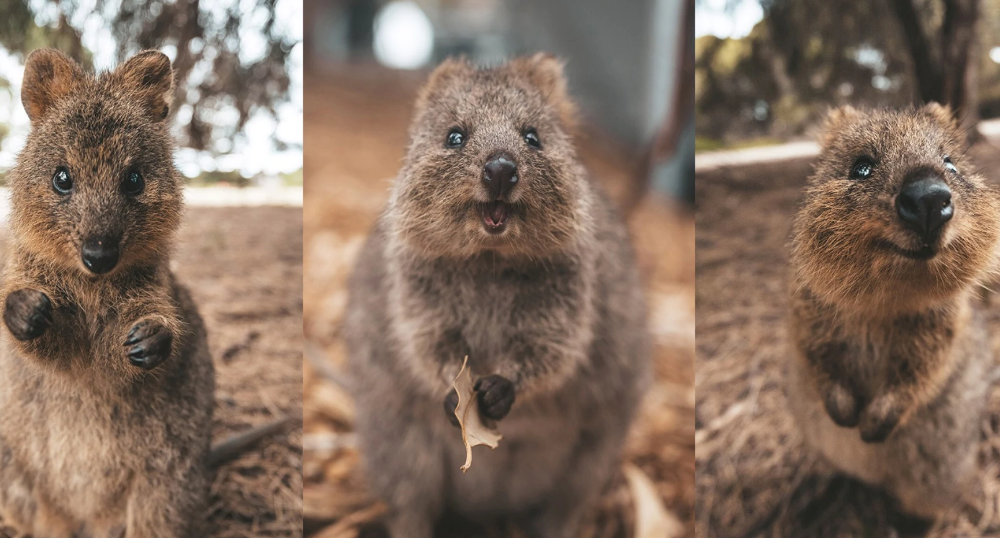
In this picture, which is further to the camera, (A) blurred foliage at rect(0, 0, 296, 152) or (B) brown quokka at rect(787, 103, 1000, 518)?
(A) blurred foliage at rect(0, 0, 296, 152)

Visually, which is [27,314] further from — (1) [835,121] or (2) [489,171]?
(1) [835,121]

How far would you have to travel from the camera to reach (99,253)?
1785 millimetres

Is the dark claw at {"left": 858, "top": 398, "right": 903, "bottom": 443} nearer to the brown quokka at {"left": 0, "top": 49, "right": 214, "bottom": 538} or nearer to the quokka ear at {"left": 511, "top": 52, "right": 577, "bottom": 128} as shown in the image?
the quokka ear at {"left": 511, "top": 52, "right": 577, "bottom": 128}

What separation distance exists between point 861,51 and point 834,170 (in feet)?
2.13

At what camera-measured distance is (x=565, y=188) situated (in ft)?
7.64

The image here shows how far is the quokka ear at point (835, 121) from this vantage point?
228 cm

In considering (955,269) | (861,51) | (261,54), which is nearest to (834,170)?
(955,269)

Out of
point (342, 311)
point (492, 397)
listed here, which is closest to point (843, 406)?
point (492, 397)

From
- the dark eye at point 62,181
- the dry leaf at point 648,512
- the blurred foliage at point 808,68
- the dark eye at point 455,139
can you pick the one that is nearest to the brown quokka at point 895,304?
the blurred foliage at point 808,68

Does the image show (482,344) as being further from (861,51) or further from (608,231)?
(861,51)

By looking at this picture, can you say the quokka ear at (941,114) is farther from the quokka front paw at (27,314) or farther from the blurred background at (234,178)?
the quokka front paw at (27,314)

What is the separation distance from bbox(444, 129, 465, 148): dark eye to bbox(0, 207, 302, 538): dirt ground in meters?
0.58

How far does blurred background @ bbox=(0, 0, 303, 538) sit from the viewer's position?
6.92ft

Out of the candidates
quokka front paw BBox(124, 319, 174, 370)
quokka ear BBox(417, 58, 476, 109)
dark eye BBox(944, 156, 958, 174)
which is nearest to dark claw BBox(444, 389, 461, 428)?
quokka front paw BBox(124, 319, 174, 370)
